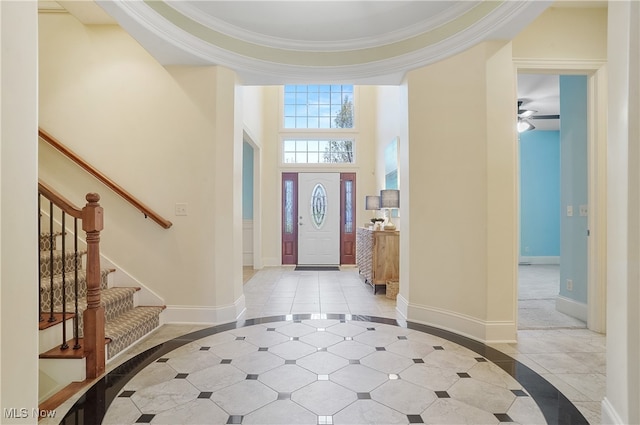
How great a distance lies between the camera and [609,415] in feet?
4.69

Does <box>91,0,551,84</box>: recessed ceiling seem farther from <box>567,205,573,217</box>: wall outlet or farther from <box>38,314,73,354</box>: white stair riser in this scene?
<box>38,314,73,354</box>: white stair riser

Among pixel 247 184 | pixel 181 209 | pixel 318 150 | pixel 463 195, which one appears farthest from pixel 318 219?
pixel 463 195

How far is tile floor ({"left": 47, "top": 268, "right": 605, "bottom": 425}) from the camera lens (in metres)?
1.77

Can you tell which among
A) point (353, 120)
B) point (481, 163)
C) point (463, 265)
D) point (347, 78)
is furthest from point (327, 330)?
point (353, 120)

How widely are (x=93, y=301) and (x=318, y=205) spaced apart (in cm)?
514

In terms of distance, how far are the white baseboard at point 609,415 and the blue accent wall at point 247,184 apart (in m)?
6.34

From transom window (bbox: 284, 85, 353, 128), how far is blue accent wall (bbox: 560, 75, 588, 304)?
14.2 feet

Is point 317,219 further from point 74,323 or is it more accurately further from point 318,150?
point 74,323

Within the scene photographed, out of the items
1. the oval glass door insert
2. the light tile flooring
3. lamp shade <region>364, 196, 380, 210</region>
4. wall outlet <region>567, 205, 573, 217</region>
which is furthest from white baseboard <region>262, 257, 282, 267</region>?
wall outlet <region>567, 205, 573, 217</region>

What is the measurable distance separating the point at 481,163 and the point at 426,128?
634mm

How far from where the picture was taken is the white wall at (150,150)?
3.27 m

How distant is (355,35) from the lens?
3.17 m

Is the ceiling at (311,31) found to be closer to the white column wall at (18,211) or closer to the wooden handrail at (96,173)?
the wooden handrail at (96,173)

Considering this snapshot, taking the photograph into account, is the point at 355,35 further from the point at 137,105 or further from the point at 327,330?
the point at 327,330
